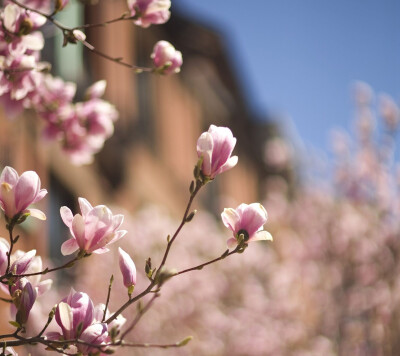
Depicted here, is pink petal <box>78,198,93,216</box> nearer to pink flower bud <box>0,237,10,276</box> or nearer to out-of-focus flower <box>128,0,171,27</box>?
pink flower bud <box>0,237,10,276</box>

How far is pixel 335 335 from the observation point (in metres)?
7.08

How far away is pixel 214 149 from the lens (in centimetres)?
196

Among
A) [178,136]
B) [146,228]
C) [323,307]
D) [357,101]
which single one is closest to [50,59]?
[146,228]

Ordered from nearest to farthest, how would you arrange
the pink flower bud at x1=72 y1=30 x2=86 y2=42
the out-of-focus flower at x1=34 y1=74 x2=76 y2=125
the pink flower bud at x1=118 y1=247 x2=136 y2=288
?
the pink flower bud at x1=118 y1=247 x2=136 y2=288
the pink flower bud at x1=72 y1=30 x2=86 y2=42
the out-of-focus flower at x1=34 y1=74 x2=76 y2=125

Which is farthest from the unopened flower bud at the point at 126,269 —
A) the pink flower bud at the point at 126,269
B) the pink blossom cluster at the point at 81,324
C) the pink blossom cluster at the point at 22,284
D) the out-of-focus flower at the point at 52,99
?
the out-of-focus flower at the point at 52,99

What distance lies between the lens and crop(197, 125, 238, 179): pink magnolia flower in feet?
6.37

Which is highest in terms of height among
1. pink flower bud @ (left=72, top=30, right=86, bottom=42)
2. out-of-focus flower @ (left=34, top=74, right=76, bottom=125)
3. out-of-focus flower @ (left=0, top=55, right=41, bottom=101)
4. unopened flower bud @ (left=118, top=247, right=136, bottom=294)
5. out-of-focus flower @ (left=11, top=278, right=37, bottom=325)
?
pink flower bud @ (left=72, top=30, right=86, bottom=42)

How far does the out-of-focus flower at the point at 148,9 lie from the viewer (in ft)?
8.31

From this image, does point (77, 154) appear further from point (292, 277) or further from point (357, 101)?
point (292, 277)

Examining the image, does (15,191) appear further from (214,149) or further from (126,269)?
(214,149)

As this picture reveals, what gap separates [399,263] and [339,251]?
103 cm

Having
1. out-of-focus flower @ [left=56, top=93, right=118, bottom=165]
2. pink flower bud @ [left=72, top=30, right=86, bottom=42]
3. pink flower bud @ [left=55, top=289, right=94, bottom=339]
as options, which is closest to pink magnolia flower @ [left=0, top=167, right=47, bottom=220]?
pink flower bud @ [left=55, top=289, right=94, bottom=339]

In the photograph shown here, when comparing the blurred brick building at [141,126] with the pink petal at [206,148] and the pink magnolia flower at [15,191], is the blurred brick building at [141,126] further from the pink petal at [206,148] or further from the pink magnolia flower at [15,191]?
the pink petal at [206,148]

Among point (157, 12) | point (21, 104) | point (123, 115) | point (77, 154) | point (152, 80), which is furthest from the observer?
point (152, 80)
